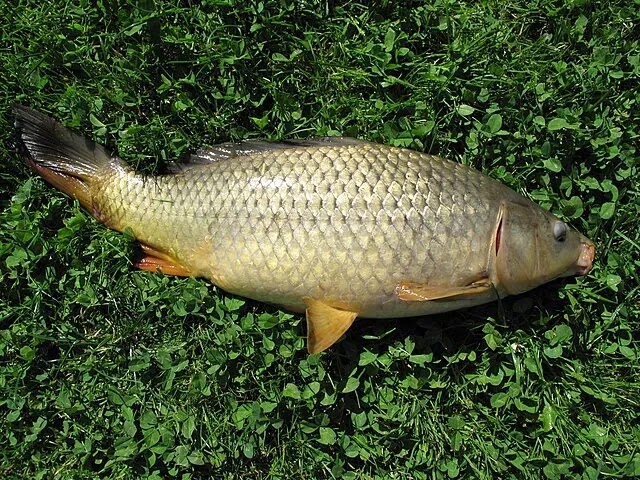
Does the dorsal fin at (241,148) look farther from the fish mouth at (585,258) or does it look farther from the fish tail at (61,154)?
the fish mouth at (585,258)

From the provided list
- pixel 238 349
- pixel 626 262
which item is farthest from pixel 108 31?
pixel 626 262

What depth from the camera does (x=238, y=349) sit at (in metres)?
2.50

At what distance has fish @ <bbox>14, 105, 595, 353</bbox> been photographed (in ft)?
7.08

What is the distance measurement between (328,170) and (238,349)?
0.87m

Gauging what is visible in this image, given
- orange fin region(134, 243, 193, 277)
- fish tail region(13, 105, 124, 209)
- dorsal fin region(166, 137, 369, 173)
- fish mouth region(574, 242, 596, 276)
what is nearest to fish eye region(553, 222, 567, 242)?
fish mouth region(574, 242, 596, 276)

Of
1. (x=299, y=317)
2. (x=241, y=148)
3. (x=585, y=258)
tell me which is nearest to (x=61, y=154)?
(x=241, y=148)

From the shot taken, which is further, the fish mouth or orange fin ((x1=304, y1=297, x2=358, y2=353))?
the fish mouth

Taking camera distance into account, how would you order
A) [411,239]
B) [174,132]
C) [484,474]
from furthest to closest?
[174,132]
[484,474]
[411,239]

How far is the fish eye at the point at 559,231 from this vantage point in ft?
7.46

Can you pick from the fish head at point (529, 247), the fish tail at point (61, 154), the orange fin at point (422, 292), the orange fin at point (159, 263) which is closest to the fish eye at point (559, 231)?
the fish head at point (529, 247)

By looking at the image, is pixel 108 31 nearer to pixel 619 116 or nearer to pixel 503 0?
pixel 503 0

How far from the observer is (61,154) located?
2527 millimetres

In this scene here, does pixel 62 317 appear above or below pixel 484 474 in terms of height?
above

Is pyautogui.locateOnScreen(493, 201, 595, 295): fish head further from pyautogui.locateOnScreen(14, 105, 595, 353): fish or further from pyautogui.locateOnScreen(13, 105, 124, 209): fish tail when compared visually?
pyautogui.locateOnScreen(13, 105, 124, 209): fish tail
